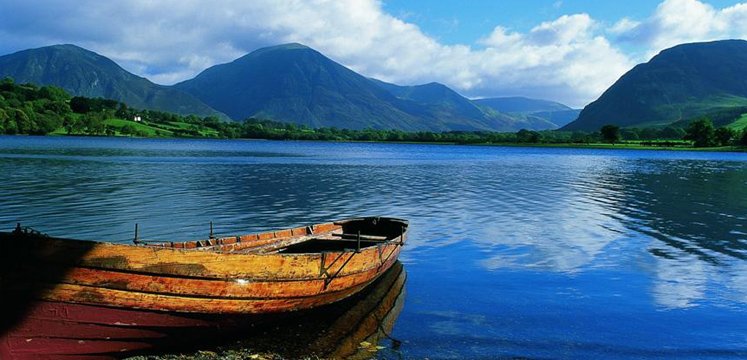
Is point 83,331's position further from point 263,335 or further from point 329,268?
point 329,268

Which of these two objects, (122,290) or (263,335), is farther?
(263,335)

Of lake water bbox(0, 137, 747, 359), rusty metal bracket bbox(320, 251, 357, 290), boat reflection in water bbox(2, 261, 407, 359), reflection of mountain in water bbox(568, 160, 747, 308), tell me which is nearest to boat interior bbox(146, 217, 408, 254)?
rusty metal bracket bbox(320, 251, 357, 290)

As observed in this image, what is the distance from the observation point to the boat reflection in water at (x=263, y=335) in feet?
42.8

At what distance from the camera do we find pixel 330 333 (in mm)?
16516

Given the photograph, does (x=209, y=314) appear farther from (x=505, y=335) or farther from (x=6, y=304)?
(x=505, y=335)

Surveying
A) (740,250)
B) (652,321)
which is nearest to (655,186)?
(740,250)

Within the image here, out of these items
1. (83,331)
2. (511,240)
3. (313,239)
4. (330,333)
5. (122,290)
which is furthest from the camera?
(511,240)

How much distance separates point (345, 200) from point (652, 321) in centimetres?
3361

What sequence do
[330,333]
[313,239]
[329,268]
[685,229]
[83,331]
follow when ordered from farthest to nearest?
1. [685,229]
2. [313,239]
3. [329,268]
4. [330,333]
5. [83,331]

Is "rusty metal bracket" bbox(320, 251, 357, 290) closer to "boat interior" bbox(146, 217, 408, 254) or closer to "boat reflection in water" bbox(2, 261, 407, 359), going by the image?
"boat interior" bbox(146, 217, 408, 254)

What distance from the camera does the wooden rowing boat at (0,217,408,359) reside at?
12281 millimetres

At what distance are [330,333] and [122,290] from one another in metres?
6.26

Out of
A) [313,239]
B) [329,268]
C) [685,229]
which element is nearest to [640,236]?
[685,229]

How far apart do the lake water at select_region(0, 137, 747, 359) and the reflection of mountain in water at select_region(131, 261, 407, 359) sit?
0.61m
